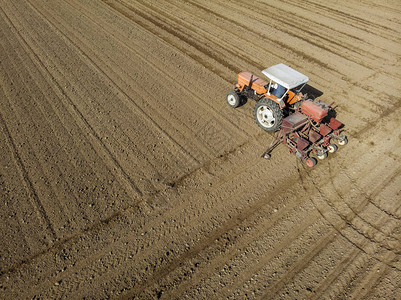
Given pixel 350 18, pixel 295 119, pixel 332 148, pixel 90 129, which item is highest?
pixel 350 18

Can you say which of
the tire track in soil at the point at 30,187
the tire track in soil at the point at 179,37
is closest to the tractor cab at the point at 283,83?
the tire track in soil at the point at 179,37

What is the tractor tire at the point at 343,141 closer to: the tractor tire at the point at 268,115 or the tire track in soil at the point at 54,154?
the tractor tire at the point at 268,115

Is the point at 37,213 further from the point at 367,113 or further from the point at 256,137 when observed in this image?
the point at 367,113

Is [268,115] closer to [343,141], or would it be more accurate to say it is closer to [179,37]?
[343,141]

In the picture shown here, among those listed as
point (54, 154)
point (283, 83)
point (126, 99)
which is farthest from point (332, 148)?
point (54, 154)

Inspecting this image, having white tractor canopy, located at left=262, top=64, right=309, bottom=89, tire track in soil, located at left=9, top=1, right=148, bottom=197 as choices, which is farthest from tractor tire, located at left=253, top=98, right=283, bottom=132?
tire track in soil, located at left=9, top=1, right=148, bottom=197

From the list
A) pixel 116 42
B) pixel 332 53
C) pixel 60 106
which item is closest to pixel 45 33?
pixel 116 42
